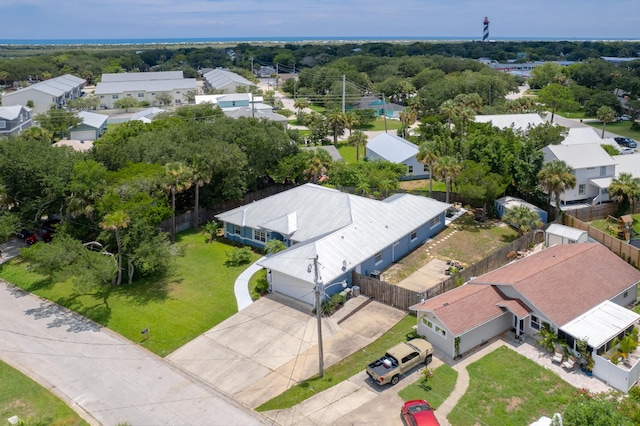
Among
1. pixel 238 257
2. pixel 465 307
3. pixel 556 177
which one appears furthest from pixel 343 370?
pixel 556 177

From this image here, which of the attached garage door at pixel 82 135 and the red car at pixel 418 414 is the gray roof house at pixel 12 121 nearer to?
the attached garage door at pixel 82 135

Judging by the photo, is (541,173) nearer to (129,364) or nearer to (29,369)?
(129,364)

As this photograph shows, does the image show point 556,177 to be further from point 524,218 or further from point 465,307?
point 465,307

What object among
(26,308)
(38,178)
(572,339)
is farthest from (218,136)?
(572,339)

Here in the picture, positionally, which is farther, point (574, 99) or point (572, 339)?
point (574, 99)

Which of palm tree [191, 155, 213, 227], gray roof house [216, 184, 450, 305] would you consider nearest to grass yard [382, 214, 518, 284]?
gray roof house [216, 184, 450, 305]
